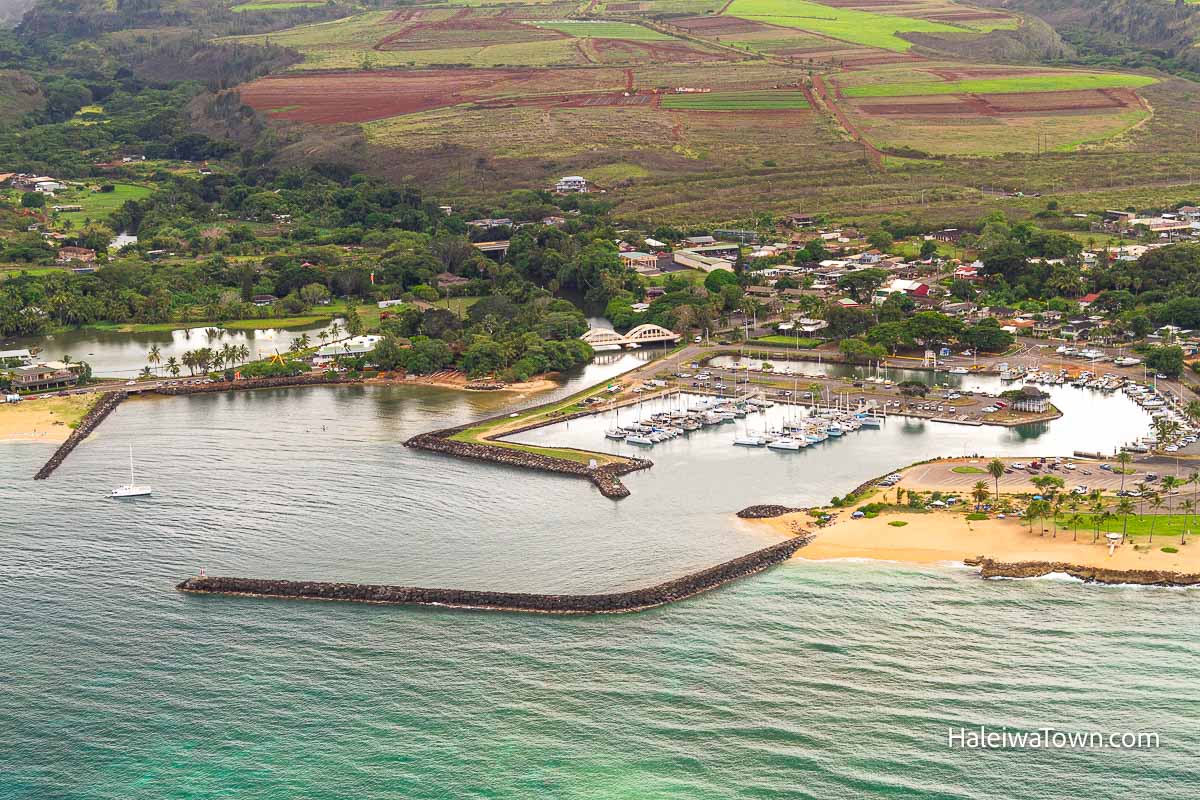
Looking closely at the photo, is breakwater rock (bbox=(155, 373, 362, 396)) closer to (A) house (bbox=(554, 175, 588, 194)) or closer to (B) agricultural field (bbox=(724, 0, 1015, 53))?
(A) house (bbox=(554, 175, 588, 194))

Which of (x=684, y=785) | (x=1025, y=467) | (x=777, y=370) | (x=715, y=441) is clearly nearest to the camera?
(x=684, y=785)

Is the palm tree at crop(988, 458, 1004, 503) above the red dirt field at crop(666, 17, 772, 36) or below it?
below

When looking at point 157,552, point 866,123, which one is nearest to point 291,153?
point 866,123

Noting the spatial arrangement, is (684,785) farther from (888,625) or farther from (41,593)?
(41,593)

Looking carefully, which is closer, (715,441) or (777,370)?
(715,441)

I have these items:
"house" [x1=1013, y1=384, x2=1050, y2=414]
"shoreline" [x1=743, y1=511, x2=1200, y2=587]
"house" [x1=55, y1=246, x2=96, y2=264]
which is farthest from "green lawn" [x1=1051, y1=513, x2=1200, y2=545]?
"house" [x1=55, y1=246, x2=96, y2=264]

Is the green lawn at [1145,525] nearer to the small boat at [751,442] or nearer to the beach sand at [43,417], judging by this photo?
the small boat at [751,442]
